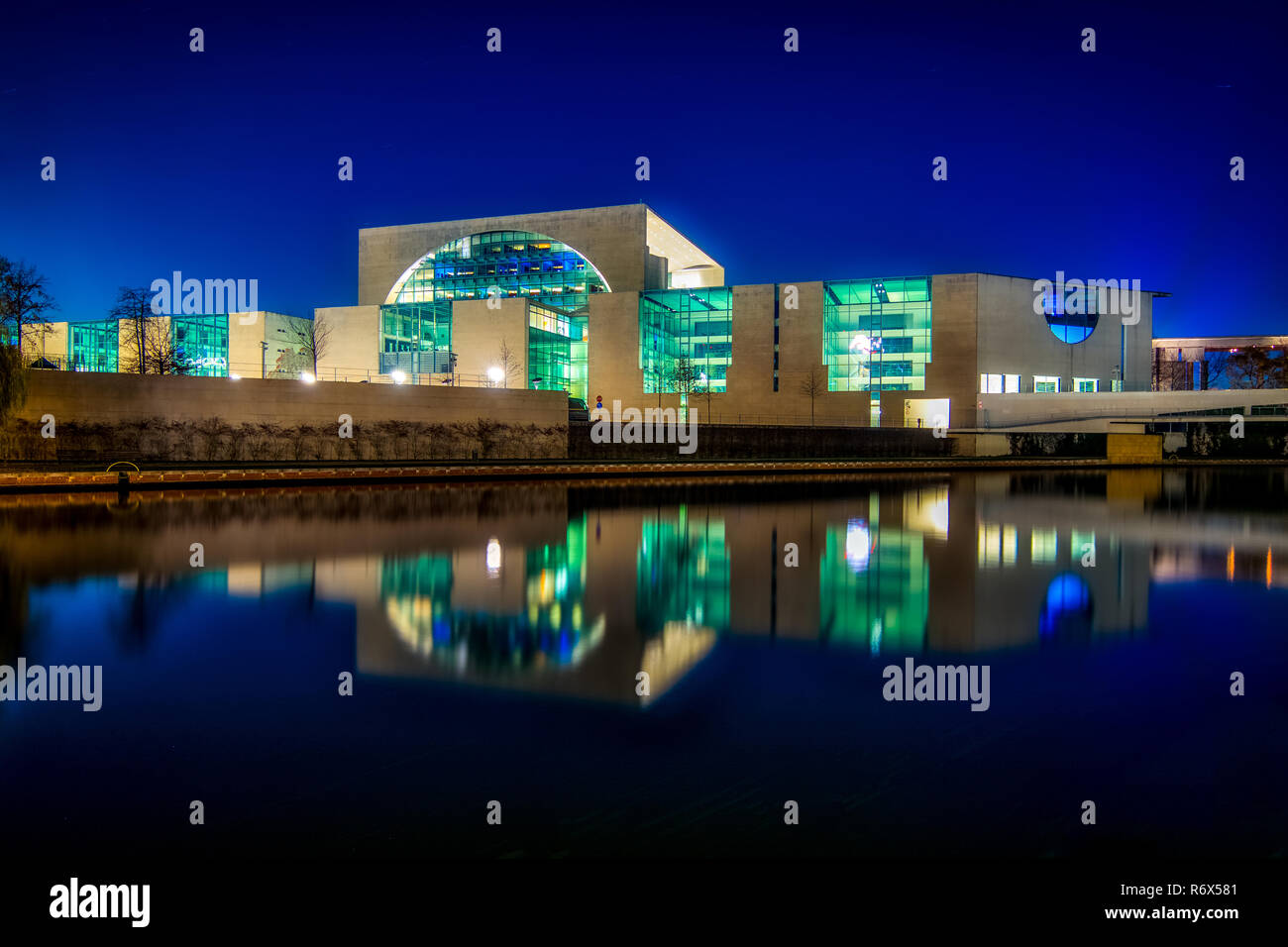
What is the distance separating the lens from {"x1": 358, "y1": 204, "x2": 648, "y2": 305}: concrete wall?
64.1m

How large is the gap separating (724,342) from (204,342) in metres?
39.4

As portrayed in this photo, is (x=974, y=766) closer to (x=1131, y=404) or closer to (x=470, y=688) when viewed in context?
(x=470, y=688)

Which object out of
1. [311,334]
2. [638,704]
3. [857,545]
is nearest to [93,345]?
[311,334]

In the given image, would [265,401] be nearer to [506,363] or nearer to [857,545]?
[506,363]

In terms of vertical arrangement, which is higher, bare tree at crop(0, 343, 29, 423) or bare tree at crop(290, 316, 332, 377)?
bare tree at crop(290, 316, 332, 377)

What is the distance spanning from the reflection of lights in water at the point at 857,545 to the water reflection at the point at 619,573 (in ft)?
0.33

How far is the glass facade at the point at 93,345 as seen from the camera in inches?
2486

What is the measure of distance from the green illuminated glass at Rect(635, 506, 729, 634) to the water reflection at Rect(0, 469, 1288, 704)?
4 centimetres

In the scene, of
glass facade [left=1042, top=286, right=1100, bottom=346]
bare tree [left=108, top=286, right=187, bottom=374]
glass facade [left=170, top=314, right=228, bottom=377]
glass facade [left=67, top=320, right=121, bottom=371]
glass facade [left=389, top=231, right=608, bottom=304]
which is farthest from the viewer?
glass facade [left=389, top=231, right=608, bottom=304]

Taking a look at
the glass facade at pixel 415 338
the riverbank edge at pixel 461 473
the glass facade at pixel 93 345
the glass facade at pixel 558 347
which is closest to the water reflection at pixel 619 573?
the riverbank edge at pixel 461 473

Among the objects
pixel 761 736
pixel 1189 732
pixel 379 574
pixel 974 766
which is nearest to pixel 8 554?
pixel 379 574

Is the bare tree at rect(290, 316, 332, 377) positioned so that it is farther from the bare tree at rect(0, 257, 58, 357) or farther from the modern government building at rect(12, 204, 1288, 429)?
the bare tree at rect(0, 257, 58, 357)

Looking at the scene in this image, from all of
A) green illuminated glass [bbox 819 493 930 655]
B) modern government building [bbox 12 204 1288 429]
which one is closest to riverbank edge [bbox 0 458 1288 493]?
modern government building [bbox 12 204 1288 429]

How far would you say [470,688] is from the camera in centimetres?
520
